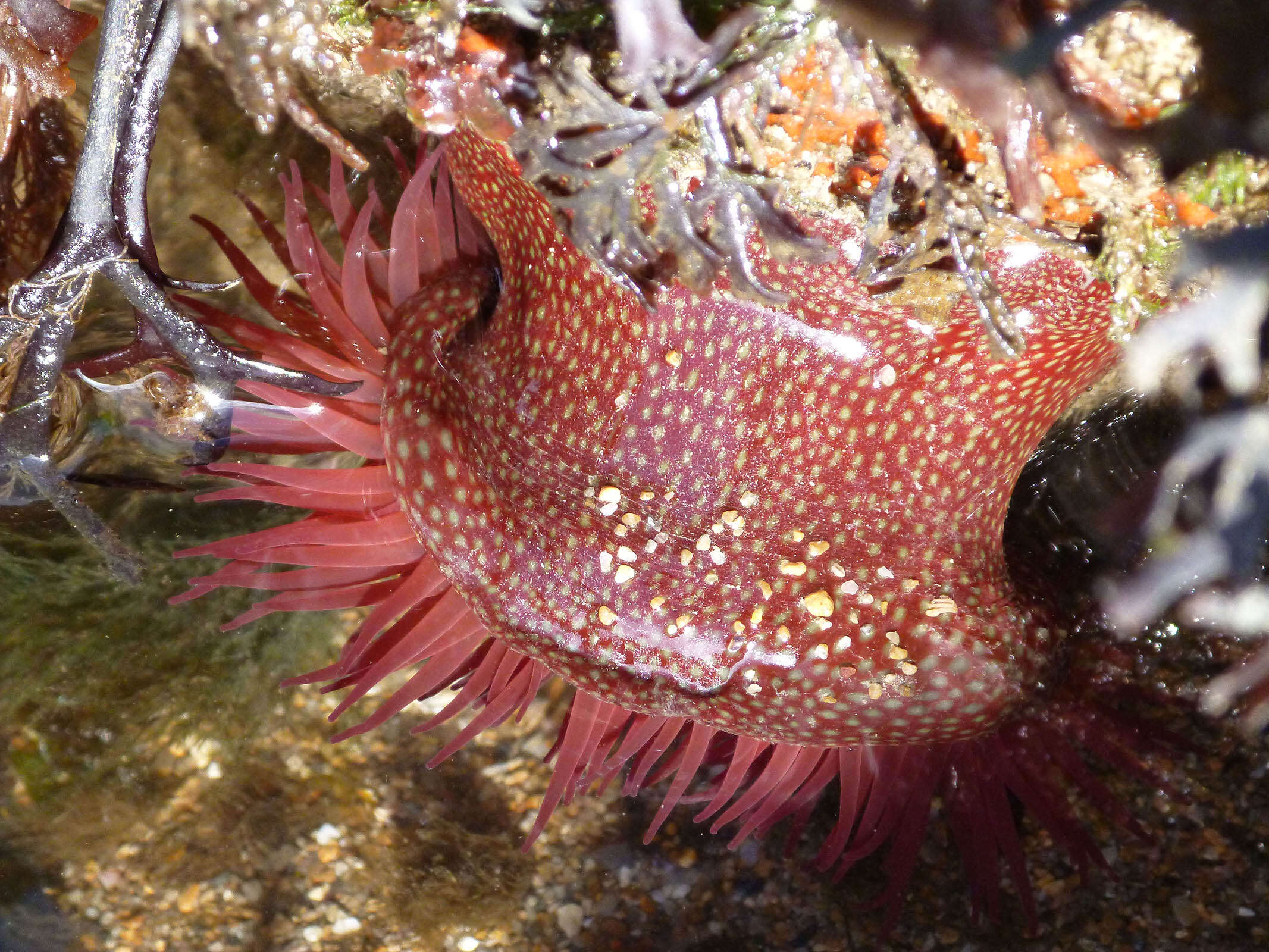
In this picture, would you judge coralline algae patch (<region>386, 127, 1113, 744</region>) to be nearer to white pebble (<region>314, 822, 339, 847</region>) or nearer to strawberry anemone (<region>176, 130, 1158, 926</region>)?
strawberry anemone (<region>176, 130, 1158, 926</region>)

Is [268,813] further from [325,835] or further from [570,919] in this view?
[570,919]

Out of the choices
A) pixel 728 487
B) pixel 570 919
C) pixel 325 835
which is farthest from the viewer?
pixel 325 835

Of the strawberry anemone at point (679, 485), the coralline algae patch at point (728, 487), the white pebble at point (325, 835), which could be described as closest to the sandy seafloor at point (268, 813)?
the white pebble at point (325, 835)

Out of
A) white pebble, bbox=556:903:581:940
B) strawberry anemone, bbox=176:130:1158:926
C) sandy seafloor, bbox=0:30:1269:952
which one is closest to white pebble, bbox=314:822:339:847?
sandy seafloor, bbox=0:30:1269:952

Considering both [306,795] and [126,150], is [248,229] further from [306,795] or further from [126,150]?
[306,795]

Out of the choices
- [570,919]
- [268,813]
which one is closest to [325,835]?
[268,813]

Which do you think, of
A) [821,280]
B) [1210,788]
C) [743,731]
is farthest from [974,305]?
[1210,788]
